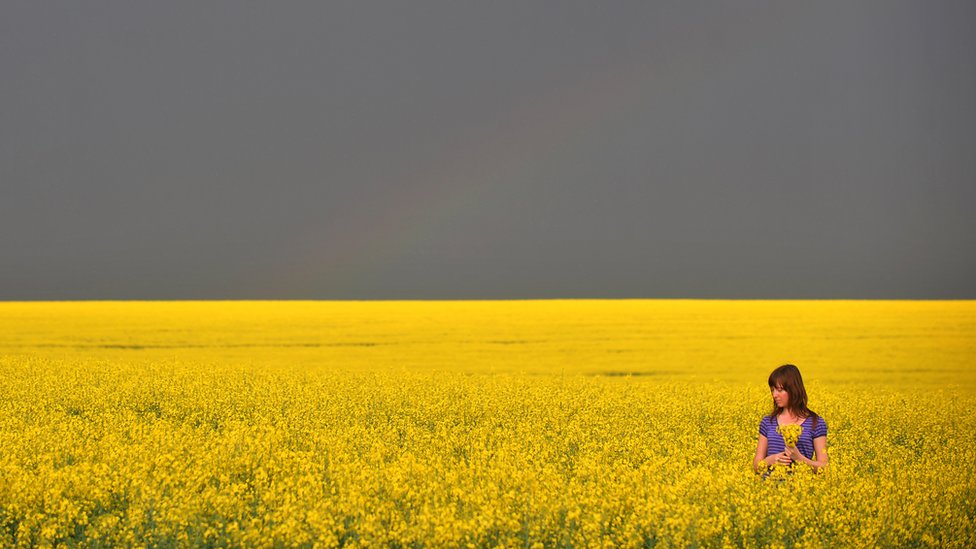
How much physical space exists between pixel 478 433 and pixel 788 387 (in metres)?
4.97

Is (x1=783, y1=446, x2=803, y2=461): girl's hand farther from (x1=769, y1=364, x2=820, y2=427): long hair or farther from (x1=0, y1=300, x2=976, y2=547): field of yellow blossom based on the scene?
(x1=769, y1=364, x2=820, y2=427): long hair

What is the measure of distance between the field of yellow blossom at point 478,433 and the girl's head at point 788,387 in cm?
76

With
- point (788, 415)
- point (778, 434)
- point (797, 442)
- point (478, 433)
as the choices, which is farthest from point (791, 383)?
point (478, 433)

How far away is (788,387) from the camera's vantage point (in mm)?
6770

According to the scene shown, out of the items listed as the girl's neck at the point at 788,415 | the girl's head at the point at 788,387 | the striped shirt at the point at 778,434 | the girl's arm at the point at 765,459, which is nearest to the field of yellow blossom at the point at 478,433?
the girl's arm at the point at 765,459

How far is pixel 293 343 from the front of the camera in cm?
2789

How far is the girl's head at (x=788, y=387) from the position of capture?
22.1 ft

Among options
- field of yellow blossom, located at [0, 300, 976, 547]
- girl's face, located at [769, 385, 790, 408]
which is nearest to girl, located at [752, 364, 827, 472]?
girl's face, located at [769, 385, 790, 408]

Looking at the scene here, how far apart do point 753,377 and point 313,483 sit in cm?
1635

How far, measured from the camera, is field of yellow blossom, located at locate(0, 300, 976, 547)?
21.7 ft

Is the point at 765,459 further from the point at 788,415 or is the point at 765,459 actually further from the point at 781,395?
the point at 781,395

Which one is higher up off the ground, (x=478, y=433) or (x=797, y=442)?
(x=797, y=442)

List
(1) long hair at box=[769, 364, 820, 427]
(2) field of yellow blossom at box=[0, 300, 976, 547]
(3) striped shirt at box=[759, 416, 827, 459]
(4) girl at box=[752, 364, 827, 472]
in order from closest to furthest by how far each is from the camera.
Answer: (2) field of yellow blossom at box=[0, 300, 976, 547]
(1) long hair at box=[769, 364, 820, 427]
(4) girl at box=[752, 364, 827, 472]
(3) striped shirt at box=[759, 416, 827, 459]

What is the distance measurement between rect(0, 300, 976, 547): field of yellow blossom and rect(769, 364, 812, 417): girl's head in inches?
29.8
